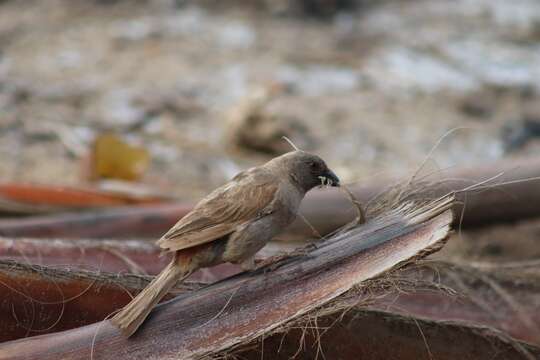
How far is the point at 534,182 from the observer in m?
4.95

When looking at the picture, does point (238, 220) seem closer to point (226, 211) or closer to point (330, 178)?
point (226, 211)

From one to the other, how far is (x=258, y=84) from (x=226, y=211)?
514cm

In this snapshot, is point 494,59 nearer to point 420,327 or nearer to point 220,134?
point 220,134

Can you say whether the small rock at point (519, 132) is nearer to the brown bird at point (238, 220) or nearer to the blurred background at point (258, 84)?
the blurred background at point (258, 84)

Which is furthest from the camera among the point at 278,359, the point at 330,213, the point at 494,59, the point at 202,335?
the point at 494,59

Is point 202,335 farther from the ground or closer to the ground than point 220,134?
farther from the ground

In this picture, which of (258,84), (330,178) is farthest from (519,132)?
(330,178)

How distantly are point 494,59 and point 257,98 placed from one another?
102 inches

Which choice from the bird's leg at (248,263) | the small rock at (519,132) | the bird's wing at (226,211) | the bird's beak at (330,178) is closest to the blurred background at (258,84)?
the small rock at (519,132)

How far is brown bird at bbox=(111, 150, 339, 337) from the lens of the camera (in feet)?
9.37

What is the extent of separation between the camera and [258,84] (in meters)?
8.12

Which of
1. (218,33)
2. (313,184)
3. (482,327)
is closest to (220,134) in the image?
(218,33)

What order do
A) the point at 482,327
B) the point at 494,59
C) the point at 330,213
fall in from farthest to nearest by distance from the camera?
1. the point at 494,59
2. the point at 330,213
3. the point at 482,327

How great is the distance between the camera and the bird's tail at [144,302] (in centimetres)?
251
